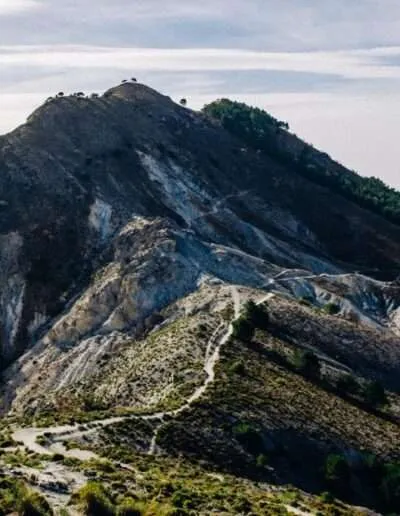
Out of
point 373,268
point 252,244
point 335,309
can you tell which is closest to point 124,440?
point 335,309

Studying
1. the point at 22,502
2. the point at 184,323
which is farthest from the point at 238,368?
the point at 22,502

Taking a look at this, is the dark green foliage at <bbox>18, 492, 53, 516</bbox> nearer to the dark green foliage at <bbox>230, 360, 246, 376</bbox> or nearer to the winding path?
the winding path

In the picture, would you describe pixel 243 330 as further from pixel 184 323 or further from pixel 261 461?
pixel 261 461

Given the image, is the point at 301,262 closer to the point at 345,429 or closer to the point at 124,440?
the point at 345,429

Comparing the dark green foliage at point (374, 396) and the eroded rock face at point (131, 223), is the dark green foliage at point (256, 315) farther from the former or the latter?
the eroded rock face at point (131, 223)

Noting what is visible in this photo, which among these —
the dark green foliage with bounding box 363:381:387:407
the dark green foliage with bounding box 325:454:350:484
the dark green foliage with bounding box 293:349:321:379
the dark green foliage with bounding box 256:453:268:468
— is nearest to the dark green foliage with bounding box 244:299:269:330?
the dark green foliage with bounding box 293:349:321:379

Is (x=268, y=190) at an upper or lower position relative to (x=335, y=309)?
upper
